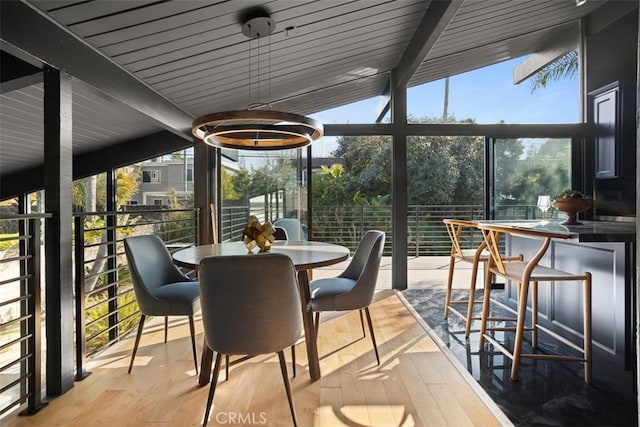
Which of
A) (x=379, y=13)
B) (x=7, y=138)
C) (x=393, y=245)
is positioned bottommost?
(x=393, y=245)

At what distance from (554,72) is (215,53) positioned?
12.8ft

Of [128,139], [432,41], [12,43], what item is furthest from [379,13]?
[128,139]

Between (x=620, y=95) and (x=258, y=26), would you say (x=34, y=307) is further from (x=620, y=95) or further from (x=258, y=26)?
(x=620, y=95)

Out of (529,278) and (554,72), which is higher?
(554,72)

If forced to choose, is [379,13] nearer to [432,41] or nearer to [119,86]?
[432,41]

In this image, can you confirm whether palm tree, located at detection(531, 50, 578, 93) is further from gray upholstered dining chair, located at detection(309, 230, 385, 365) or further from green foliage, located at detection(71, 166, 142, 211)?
green foliage, located at detection(71, 166, 142, 211)

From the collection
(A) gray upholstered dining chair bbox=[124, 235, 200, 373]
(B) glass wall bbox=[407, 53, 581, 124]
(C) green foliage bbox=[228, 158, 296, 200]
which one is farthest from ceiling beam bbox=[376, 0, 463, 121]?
(A) gray upholstered dining chair bbox=[124, 235, 200, 373]

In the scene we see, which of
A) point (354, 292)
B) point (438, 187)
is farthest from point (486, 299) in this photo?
point (438, 187)

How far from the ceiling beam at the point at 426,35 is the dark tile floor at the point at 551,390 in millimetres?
2314

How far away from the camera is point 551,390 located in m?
2.07

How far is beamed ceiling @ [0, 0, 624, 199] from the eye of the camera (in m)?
2.07

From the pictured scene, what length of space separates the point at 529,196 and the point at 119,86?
432 cm

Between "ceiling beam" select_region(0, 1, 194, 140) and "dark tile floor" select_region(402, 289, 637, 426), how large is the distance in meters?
2.93

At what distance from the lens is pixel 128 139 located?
454 centimetres
